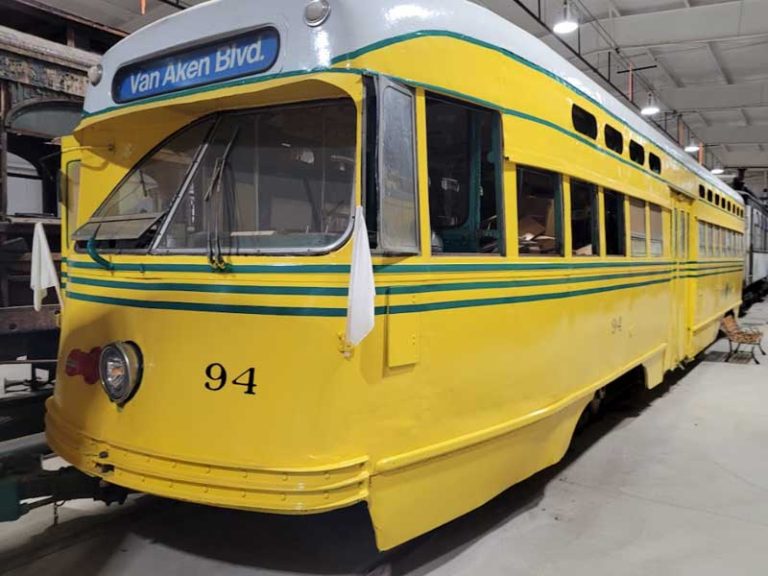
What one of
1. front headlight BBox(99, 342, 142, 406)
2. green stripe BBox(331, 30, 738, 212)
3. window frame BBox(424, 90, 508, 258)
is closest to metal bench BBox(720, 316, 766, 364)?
green stripe BBox(331, 30, 738, 212)

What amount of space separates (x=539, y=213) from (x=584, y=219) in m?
0.62

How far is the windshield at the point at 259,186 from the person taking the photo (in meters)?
2.51

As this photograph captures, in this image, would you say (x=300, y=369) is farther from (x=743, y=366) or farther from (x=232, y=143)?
(x=743, y=366)

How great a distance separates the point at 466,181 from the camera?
3.10 meters

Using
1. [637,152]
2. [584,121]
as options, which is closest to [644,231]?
[637,152]

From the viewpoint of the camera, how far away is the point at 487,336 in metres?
2.98

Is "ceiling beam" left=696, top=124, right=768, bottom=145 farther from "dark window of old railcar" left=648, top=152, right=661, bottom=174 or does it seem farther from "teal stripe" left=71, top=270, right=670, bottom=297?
"teal stripe" left=71, top=270, right=670, bottom=297

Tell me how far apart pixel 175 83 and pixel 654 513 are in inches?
145

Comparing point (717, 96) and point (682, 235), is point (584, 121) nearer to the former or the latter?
point (682, 235)

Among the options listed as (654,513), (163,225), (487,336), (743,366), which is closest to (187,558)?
(163,225)

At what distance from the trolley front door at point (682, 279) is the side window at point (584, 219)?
8.63 feet

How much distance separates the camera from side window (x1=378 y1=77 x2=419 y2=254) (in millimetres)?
2393

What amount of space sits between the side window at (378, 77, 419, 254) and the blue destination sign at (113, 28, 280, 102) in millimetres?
503

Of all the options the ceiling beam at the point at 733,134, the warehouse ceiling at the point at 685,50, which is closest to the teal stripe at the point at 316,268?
the warehouse ceiling at the point at 685,50
